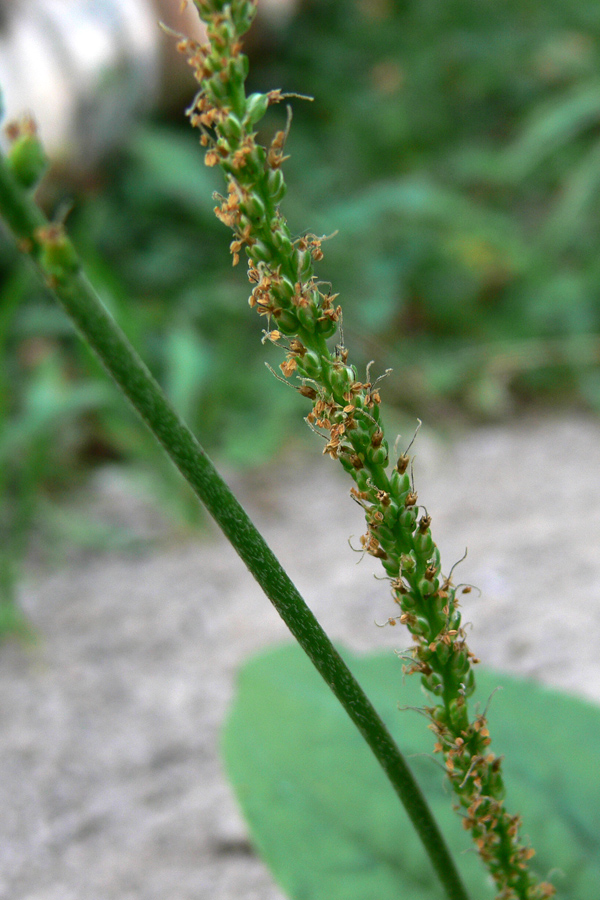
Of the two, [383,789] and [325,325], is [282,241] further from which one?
[383,789]

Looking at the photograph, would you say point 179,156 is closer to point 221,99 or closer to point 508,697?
point 508,697

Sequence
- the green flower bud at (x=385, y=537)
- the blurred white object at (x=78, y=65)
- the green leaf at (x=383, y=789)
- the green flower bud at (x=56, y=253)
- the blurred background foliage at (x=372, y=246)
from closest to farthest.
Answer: the green flower bud at (x=56, y=253), the green flower bud at (x=385, y=537), the green leaf at (x=383, y=789), the blurred background foliage at (x=372, y=246), the blurred white object at (x=78, y=65)

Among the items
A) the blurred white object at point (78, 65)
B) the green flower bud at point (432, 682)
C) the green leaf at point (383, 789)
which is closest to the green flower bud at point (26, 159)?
the green flower bud at point (432, 682)

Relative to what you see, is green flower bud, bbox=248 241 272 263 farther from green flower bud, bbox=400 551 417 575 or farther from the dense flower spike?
green flower bud, bbox=400 551 417 575

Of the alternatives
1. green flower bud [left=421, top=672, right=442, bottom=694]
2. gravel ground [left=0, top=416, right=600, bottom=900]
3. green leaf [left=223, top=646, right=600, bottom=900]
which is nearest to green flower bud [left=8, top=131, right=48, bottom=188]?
green flower bud [left=421, top=672, right=442, bottom=694]

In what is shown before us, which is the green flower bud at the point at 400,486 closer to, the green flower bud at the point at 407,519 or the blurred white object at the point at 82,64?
the green flower bud at the point at 407,519

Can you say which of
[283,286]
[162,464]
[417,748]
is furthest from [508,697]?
[162,464]

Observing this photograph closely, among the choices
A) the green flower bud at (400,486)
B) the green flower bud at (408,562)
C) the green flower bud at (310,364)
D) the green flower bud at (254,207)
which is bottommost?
the green flower bud at (408,562)
